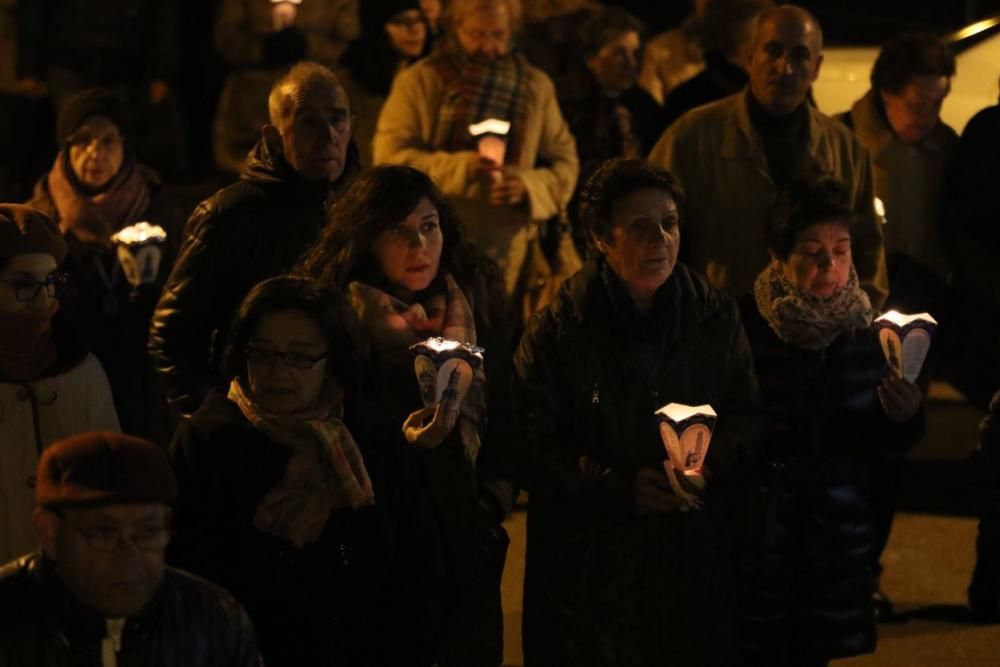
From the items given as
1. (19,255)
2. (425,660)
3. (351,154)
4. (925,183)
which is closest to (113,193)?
(351,154)

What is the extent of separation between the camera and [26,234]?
5.77m

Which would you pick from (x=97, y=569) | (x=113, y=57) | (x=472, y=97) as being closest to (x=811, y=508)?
(x=97, y=569)

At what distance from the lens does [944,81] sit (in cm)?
852

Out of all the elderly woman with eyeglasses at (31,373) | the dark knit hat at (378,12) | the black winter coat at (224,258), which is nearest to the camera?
the elderly woman with eyeglasses at (31,373)

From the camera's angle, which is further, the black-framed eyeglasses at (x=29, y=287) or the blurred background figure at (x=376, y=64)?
the blurred background figure at (x=376, y=64)

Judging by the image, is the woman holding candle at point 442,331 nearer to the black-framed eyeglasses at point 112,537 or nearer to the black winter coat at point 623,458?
the black winter coat at point 623,458

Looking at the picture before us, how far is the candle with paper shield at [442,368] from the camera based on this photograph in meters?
5.48

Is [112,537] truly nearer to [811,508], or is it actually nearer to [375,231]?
[375,231]

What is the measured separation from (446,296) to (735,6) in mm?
3979

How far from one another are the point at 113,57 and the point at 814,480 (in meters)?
A: 6.07

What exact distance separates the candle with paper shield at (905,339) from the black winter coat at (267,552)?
186 cm

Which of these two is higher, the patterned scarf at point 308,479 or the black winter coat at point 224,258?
the black winter coat at point 224,258

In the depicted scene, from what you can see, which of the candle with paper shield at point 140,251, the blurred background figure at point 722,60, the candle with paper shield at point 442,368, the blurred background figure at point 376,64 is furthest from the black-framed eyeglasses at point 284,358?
the blurred background figure at point 376,64

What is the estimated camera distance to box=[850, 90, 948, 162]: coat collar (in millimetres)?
8609
